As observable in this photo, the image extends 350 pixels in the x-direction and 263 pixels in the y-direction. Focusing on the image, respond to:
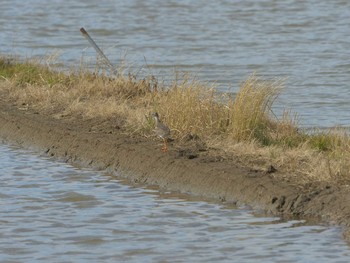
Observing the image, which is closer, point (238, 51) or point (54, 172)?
point (54, 172)

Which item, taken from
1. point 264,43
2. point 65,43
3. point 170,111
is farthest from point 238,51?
point 170,111

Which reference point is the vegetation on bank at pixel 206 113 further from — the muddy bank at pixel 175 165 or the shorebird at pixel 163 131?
the shorebird at pixel 163 131

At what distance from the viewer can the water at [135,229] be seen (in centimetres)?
961

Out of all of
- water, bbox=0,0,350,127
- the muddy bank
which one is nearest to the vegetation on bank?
the muddy bank

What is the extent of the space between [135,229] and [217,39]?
18967mm

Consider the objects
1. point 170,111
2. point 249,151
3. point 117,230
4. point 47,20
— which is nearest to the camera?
point 117,230

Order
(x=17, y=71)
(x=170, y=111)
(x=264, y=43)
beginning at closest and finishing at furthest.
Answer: (x=170, y=111) < (x=17, y=71) < (x=264, y=43)

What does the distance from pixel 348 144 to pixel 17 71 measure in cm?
750

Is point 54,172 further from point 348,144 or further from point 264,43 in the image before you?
point 264,43

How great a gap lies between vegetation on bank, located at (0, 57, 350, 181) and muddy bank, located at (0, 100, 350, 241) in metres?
0.20

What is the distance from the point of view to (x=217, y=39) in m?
29.1

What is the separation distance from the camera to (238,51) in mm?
26453

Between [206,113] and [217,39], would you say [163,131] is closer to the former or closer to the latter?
[206,113]

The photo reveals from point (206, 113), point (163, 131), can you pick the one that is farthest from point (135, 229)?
point (206, 113)
